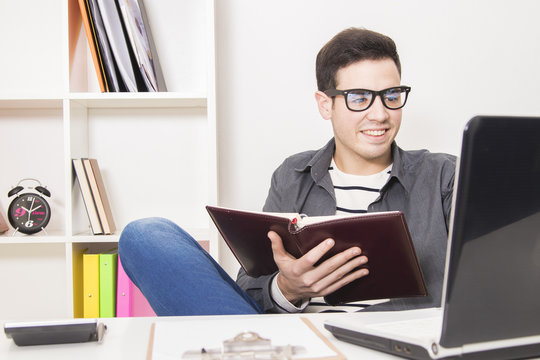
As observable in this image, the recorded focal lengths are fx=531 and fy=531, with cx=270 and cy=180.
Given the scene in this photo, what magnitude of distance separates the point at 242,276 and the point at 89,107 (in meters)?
0.94

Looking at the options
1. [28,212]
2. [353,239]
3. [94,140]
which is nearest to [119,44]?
[94,140]

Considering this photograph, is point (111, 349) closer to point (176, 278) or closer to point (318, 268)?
point (176, 278)

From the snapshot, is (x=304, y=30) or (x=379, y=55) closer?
(x=379, y=55)

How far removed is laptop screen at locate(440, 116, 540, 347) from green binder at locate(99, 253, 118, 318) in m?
1.40

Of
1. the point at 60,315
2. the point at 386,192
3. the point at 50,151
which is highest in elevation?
the point at 50,151

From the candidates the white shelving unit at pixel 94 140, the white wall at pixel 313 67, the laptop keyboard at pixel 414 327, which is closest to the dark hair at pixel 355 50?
the white wall at pixel 313 67

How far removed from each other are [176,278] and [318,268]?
0.33m

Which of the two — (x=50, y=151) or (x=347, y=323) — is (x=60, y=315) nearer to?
(x=50, y=151)

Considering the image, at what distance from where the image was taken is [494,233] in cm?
51

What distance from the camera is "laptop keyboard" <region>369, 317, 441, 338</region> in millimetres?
619

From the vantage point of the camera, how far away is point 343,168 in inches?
59.8

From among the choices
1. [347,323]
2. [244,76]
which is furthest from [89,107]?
[347,323]

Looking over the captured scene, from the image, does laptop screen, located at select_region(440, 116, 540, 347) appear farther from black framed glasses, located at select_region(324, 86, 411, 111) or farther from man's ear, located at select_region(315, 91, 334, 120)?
man's ear, located at select_region(315, 91, 334, 120)

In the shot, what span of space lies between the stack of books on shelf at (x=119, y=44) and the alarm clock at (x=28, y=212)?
17.7 inches
